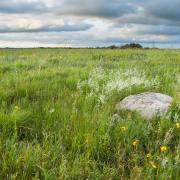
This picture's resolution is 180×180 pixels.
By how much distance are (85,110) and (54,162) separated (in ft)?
5.47

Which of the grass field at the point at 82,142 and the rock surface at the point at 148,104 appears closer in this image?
the grass field at the point at 82,142

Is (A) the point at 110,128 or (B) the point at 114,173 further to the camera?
(A) the point at 110,128

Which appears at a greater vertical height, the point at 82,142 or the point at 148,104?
the point at 148,104

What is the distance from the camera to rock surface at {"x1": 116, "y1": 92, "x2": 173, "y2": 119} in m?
4.96

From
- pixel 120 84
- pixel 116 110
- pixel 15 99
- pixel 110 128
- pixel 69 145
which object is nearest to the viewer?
pixel 69 145

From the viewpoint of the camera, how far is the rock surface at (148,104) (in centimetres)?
496

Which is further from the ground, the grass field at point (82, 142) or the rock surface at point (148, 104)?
the rock surface at point (148, 104)

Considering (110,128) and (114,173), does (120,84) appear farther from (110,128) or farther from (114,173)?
(114,173)

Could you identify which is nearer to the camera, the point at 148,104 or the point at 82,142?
the point at 82,142

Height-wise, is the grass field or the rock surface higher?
the rock surface

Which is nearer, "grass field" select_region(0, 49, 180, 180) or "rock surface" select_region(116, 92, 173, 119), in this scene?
"grass field" select_region(0, 49, 180, 180)

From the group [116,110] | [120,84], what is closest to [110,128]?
[116,110]

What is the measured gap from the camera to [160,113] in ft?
16.1

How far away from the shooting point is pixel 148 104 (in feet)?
16.9
